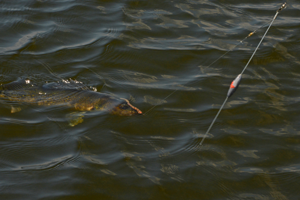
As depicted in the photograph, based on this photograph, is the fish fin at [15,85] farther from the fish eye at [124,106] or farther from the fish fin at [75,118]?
the fish eye at [124,106]

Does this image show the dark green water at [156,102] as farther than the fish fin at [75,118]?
No

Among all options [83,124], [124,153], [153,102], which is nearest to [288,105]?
[153,102]

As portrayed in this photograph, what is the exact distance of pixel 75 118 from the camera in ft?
15.3

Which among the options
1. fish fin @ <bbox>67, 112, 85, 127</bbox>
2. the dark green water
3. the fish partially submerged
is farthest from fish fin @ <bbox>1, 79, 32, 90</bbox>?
fish fin @ <bbox>67, 112, 85, 127</bbox>

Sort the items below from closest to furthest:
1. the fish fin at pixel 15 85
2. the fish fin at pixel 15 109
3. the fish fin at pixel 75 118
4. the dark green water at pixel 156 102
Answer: the dark green water at pixel 156 102 < the fish fin at pixel 75 118 < the fish fin at pixel 15 109 < the fish fin at pixel 15 85

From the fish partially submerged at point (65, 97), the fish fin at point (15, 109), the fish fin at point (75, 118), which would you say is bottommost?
the fish fin at point (15, 109)

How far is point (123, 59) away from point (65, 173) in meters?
Answer: 2.81

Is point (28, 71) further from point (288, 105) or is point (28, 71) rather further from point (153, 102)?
point (288, 105)

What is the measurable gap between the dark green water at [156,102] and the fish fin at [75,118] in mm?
71

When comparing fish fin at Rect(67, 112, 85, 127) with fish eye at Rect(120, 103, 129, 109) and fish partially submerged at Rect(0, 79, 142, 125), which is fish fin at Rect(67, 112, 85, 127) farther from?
fish eye at Rect(120, 103, 129, 109)

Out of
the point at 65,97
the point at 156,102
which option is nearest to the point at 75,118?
the point at 65,97

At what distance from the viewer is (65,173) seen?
3.78 meters

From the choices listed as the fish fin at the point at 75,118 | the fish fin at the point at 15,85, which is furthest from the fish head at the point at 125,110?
the fish fin at the point at 15,85

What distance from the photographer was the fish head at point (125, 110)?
466cm
